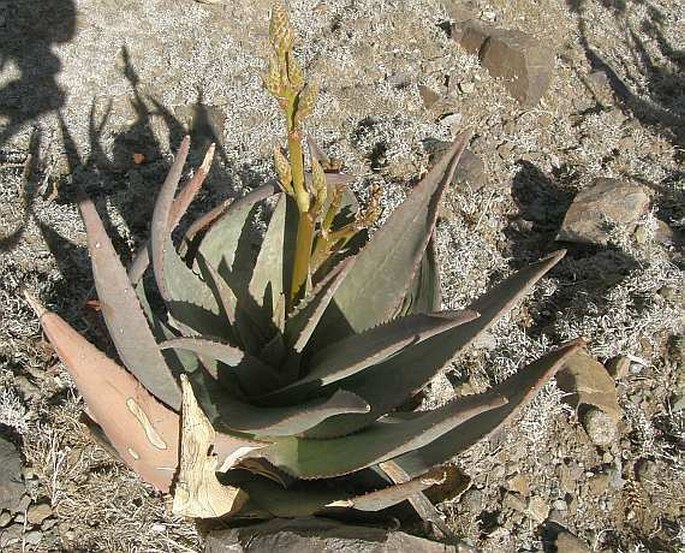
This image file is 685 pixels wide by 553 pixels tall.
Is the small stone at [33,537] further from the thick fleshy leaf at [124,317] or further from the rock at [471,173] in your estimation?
the rock at [471,173]

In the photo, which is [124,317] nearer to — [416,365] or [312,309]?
[312,309]

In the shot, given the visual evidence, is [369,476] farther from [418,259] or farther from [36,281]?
[36,281]

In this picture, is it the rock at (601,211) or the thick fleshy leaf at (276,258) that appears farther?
the rock at (601,211)

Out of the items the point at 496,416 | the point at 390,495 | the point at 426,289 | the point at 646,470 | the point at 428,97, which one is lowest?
the point at 646,470

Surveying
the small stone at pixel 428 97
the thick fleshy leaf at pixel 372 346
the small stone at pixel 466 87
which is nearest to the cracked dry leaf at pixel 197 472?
the thick fleshy leaf at pixel 372 346

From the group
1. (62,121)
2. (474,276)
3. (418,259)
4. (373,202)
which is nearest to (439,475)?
(418,259)

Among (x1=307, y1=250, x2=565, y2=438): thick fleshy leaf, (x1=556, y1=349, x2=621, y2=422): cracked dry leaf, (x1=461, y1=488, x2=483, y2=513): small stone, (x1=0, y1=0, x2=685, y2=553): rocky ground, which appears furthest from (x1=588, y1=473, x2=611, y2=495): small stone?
(x1=307, y1=250, x2=565, y2=438): thick fleshy leaf

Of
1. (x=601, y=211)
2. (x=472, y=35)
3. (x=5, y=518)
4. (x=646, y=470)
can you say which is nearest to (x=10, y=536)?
(x=5, y=518)
